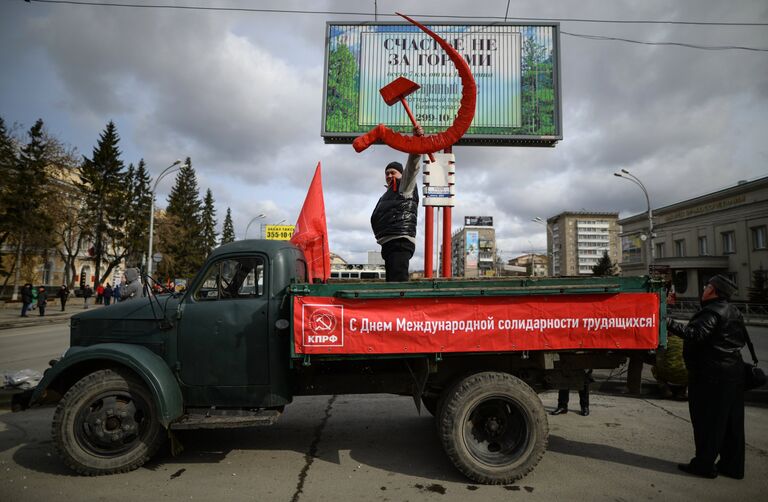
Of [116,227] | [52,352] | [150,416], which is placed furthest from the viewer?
[116,227]

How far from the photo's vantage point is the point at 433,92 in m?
12.8

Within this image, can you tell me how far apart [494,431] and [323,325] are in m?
1.89

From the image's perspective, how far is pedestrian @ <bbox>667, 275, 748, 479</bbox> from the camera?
12.5ft

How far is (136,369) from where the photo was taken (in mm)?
3879

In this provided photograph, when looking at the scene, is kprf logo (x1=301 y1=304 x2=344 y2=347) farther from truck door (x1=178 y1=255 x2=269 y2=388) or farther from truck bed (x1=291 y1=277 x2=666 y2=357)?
truck door (x1=178 y1=255 x2=269 y2=388)

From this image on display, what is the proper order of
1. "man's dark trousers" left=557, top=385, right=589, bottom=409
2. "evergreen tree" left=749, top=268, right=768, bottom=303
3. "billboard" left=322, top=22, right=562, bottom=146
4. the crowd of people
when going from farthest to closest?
"evergreen tree" left=749, top=268, right=768, bottom=303
"billboard" left=322, top=22, right=562, bottom=146
the crowd of people
"man's dark trousers" left=557, top=385, right=589, bottom=409

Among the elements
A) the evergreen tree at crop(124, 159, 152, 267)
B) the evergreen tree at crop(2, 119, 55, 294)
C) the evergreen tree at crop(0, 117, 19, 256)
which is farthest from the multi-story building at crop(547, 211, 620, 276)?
the evergreen tree at crop(0, 117, 19, 256)

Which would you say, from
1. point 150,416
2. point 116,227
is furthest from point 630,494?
point 116,227

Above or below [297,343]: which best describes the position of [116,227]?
above

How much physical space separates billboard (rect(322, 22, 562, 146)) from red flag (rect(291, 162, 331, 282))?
27.2 ft

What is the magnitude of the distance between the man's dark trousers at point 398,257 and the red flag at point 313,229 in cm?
79

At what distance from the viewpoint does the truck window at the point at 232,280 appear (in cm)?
422

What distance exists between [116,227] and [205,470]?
4723cm

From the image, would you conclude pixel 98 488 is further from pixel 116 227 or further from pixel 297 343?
pixel 116 227
